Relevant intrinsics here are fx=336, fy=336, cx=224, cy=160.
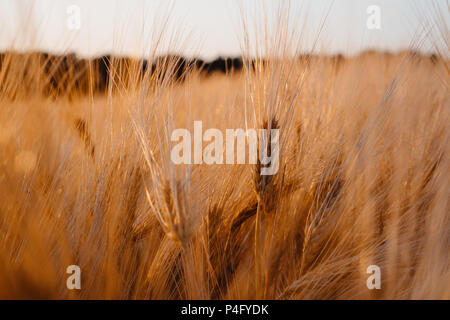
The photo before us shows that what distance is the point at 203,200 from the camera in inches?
29.0

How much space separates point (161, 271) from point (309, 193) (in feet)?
1.25

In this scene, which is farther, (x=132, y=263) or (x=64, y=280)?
(x=132, y=263)

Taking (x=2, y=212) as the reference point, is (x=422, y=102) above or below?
above

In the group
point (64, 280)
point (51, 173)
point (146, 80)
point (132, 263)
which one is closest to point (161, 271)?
point (132, 263)

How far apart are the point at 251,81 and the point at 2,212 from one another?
1.92 ft

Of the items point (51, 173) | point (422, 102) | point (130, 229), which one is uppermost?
point (422, 102)

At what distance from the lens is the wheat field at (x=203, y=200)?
63 cm

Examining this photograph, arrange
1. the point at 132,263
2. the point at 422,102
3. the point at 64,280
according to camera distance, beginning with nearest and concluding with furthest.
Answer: the point at 64,280 → the point at 132,263 → the point at 422,102

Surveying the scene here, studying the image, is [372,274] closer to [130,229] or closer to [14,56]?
[130,229]

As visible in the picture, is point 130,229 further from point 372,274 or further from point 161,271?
point 372,274

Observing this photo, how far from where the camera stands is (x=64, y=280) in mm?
629

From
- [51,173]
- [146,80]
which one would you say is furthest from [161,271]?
[146,80]

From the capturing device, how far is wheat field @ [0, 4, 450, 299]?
630 millimetres

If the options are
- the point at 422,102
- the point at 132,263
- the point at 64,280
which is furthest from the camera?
the point at 422,102
